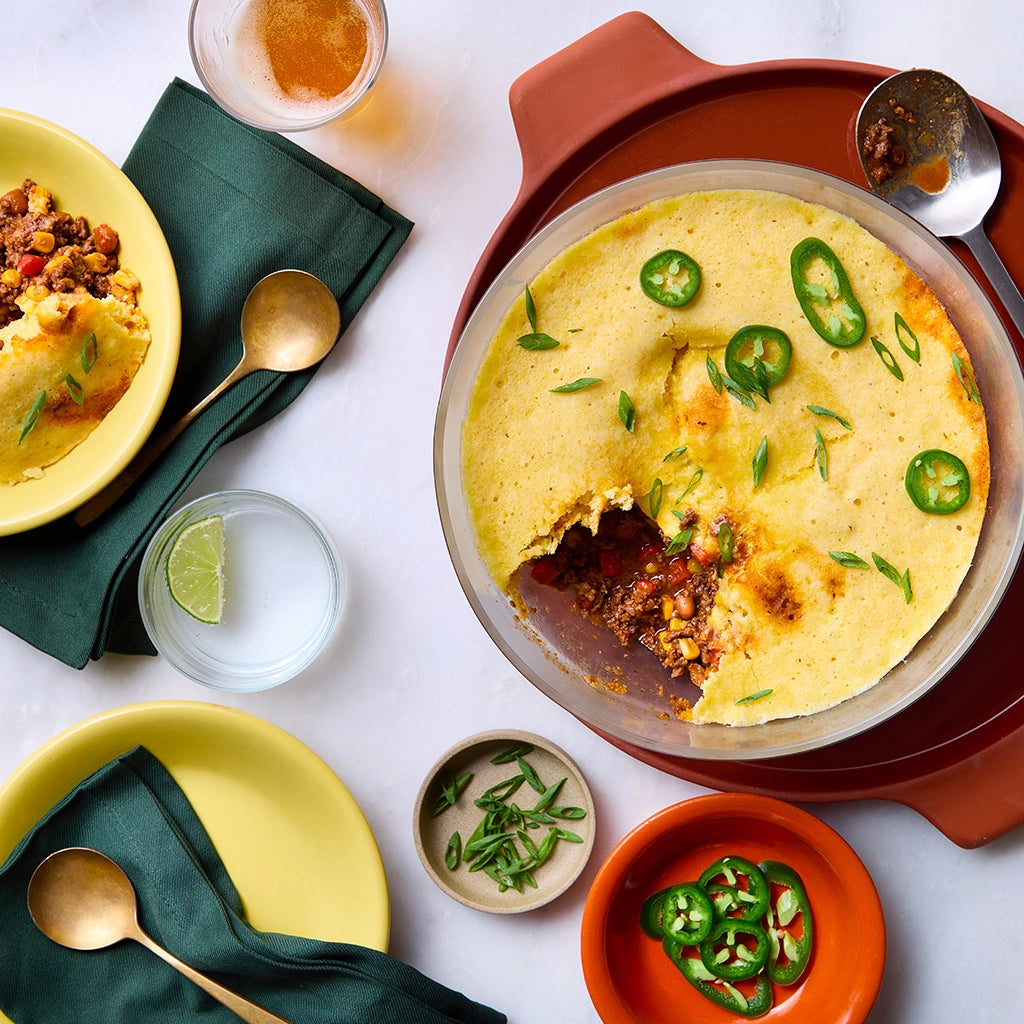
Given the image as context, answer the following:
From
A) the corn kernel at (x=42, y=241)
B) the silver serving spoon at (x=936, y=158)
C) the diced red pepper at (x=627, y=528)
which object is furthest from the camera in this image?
the corn kernel at (x=42, y=241)

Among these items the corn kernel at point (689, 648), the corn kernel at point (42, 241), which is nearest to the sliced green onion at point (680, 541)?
the corn kernel at point (689, 648)

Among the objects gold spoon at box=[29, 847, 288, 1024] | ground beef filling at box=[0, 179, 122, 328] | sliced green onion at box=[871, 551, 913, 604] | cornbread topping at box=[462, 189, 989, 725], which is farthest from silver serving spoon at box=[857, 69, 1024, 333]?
gold spoon at box=[29, 847, 288, 1024]

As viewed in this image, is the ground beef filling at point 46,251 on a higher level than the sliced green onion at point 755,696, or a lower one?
lower

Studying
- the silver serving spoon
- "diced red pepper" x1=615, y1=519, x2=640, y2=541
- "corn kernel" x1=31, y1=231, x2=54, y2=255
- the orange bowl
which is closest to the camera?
the silver serving spoon

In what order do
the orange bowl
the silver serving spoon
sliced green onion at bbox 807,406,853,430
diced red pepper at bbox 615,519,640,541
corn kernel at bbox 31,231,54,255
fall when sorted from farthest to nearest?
corn kernel at bbox 31,231,54,255 → diced red pepper at bbox 615,519,640,541 → the orange bowl → the silver serving spoon → sliced green onion at bbox 807,406,853,430

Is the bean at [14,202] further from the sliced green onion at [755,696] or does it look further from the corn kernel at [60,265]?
the sliced green onion at [755,696]

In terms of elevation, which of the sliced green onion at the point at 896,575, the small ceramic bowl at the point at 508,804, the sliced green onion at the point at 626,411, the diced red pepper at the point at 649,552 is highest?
the sliced green onion at the point at 896,575

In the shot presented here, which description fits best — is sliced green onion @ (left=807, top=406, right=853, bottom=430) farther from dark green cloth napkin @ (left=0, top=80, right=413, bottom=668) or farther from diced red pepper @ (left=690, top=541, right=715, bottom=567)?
dark green cloth napkin @ (left=0, top=80, right=413, bottom=668)

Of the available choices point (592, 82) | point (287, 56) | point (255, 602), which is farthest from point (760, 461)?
point (287, 56)
